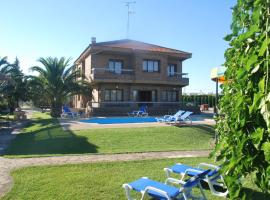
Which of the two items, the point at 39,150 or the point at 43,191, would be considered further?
the point at 39,150

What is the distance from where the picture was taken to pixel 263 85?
1.58m

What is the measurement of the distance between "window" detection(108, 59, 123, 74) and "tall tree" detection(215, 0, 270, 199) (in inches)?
1155

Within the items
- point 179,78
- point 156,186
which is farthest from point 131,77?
point 156,186

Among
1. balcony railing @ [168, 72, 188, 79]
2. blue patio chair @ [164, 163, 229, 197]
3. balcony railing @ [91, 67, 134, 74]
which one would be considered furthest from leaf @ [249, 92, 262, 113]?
balcony railing @ [168, 72, 188, 79]

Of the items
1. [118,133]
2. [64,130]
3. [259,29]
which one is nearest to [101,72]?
[64,130]

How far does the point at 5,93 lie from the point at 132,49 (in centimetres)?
Answer: 1441

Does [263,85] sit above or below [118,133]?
above

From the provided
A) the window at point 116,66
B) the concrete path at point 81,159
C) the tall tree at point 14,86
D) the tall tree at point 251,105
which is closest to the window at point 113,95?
the window at point 116,66

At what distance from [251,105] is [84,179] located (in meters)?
6.63

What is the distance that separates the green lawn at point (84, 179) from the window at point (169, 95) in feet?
78.8

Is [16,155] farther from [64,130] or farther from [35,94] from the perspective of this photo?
[35,94]

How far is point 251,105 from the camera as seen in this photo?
5.98 feet

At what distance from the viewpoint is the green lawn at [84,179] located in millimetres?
6603

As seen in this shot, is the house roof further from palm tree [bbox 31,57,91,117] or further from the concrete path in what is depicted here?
the concrete path
